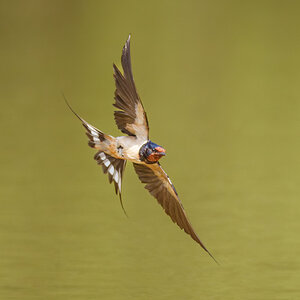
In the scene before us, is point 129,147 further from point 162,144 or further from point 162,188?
point 162,144

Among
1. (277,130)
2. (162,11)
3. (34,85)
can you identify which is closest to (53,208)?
(277,130)

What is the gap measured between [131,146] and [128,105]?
0.56 feet

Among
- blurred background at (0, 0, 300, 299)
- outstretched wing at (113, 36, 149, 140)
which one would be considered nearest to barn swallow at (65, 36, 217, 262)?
outstretched wing at (113, 36, 149, 140)

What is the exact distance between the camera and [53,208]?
233 inches

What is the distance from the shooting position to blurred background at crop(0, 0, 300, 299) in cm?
479

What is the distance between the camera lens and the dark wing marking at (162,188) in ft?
13.3

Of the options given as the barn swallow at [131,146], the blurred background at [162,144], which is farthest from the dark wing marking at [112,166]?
the blurred background at [162,144]

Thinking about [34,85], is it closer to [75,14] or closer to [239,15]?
[75,14]

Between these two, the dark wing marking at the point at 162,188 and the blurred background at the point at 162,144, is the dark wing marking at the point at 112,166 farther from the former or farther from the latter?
the blurred background at the point at 162,144

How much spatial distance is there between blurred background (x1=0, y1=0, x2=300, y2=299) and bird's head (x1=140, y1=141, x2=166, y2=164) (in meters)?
0.88

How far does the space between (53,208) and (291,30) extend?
23.9 feet

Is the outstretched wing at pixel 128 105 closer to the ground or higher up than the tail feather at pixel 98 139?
higher up

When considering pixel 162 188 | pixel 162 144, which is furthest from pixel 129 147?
pixel 162 144

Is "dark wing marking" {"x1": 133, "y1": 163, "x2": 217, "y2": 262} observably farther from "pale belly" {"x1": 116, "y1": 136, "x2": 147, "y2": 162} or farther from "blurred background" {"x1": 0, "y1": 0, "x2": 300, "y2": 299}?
"blurred background" {"x1": 0, "y1": 0, "x2": 300, "y2": 299}
